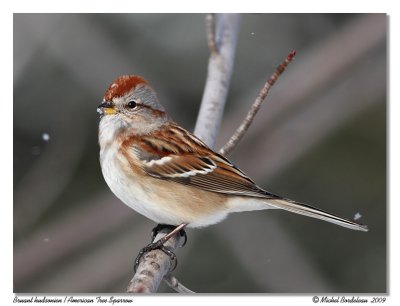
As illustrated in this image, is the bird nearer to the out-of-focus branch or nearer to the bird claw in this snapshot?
the bird claw

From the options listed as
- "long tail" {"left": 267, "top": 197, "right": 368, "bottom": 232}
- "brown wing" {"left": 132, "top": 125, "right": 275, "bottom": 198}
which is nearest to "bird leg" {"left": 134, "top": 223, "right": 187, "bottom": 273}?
"brown wing" {"left": 132, "top": 125, "right": 275, "bottom": 198}

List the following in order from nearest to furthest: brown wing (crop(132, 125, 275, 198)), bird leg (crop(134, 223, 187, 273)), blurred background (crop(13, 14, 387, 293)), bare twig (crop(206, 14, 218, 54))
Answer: bird leg (crop(134, 223, 187, 273)), brown wing (crop(132, 125, 275, 198)), bare twig (crop(206, 14, 218, 54)), blurred background (crop(13, 14, 387, 293))

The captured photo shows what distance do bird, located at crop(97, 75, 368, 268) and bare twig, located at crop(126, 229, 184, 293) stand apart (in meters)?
0.09

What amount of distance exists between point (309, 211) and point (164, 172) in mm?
708

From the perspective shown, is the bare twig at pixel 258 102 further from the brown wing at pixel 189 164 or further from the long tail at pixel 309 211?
the long tail at pixel 309 211

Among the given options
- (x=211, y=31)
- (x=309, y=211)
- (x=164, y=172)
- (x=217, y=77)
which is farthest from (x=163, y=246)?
(x=211, y=31)

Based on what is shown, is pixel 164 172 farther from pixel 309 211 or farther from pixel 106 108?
pixel 309 211

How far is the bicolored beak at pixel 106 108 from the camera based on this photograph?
3.32m

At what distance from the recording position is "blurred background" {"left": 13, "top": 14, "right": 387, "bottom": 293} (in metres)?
3.73

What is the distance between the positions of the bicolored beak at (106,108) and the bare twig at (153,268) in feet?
2.07

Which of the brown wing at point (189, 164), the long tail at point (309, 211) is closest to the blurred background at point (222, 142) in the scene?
the long tail at point (309, 211)

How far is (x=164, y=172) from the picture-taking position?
3.36 m
